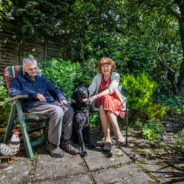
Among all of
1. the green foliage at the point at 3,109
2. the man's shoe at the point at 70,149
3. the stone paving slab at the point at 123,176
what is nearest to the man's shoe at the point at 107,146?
the man's shoe at the point at 70,149

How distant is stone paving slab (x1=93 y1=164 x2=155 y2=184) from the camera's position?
9.93 ft

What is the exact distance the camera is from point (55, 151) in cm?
377

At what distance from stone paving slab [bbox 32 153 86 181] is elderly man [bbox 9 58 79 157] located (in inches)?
4.2

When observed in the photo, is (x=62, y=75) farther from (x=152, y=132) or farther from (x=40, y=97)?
(x=152, y=132)

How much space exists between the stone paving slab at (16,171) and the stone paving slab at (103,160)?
0.76m

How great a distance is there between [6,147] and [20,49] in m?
5.53

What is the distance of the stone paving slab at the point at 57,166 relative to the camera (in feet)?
10.5

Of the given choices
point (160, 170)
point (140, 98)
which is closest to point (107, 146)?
point (160, 170)

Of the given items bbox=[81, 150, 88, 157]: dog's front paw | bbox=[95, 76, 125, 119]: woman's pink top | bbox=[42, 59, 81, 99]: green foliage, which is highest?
bbox=[42, 59, 81, 99]: green foliage

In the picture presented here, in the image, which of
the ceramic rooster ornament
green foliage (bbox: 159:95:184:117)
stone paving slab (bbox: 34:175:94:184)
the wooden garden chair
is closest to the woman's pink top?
the wooden garden chair

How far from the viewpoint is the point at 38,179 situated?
10.2 feet

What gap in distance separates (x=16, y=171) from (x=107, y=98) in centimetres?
160

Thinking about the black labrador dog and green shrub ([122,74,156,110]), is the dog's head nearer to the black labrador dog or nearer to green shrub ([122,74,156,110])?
the black labrador dog

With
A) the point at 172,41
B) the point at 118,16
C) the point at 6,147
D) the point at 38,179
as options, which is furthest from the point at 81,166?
the point at 172,41
